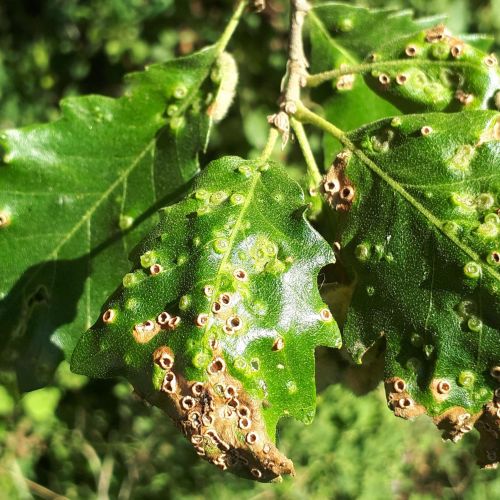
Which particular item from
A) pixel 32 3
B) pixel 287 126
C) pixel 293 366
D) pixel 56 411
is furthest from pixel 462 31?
pixel 56 411

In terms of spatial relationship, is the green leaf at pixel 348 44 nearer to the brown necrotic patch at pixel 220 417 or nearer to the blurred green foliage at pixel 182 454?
the brown necrotic patch at pixel 220 417

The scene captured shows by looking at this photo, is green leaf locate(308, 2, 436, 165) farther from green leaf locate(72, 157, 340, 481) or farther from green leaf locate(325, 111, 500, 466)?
green leaf locate(72, 157, 340, 481)

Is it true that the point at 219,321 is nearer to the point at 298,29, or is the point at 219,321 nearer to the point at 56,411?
the point at 298,29

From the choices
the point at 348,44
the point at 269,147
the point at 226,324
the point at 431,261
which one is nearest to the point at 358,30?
the point at 348,44

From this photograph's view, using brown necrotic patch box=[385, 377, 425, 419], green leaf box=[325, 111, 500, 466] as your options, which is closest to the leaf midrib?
green leaf box=[325, 111, 500, 466]

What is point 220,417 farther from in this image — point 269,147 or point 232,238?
point 269,147
